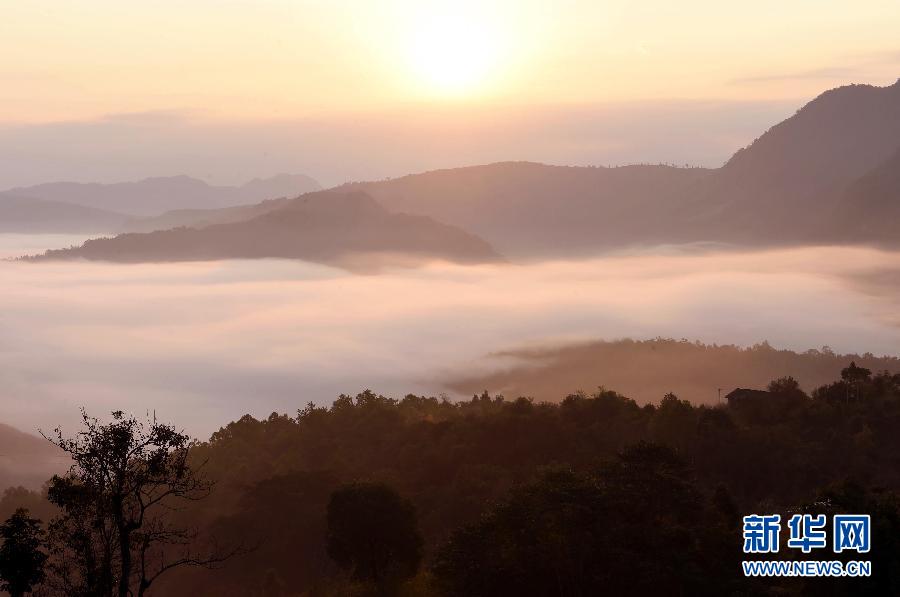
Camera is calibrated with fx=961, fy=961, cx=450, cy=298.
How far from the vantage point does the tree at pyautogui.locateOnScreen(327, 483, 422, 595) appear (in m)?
56.0

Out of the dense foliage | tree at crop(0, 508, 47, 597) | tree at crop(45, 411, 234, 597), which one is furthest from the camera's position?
the dense foliage

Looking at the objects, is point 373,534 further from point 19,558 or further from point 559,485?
point 19,558

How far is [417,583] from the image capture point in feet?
162

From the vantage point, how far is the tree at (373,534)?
2206 inches

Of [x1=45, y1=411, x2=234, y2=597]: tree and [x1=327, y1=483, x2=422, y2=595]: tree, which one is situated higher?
[x1=45, y1=411, x2=234, y2=597]: tree

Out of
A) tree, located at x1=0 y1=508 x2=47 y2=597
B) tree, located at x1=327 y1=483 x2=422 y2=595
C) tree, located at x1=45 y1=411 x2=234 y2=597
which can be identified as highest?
tree, located at x1=45 y1=411 x2=234 y2=597

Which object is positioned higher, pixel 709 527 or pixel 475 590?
pixel 709 527

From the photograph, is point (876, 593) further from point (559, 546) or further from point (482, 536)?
point (482, 536)

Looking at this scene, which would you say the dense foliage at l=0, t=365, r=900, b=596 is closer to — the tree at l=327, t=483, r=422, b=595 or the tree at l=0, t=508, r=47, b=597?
the tree at l=327, t=483, r=422, b=595

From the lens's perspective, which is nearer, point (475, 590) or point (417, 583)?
point (475, 590)

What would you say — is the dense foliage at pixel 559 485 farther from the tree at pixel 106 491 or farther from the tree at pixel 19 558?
the tree at pixel 19 558

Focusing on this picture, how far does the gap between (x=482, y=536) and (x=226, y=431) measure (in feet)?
288

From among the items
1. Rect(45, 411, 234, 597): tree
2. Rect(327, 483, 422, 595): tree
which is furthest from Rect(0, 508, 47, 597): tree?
Rect(327, 483, 422, 595): tree

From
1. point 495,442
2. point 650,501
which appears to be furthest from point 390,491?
point 495,442
